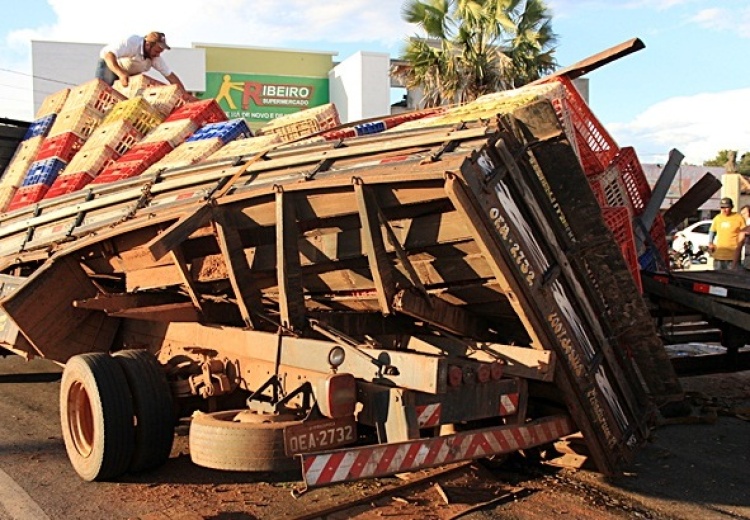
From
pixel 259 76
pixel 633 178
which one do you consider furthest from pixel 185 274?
pixel 259 76

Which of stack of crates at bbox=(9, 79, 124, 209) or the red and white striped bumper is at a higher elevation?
stack of crates at bbox=(9, 79, 124, 209)

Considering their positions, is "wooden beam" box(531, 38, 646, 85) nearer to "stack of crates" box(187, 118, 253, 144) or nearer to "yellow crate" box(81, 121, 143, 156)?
"stack of crates" box(187, 118, 253, 144)

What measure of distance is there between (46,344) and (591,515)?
14.7 ft

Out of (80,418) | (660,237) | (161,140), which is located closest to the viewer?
(80,418)

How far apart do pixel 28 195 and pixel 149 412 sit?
3.66 m

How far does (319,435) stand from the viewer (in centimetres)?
432

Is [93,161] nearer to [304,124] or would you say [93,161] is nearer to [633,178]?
[304,124]

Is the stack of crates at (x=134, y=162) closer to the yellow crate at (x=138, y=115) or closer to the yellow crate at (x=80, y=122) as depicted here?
the yellow crate at (x=138, y=115)

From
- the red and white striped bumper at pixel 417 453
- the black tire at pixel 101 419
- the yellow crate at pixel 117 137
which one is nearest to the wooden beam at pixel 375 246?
the red and white striped bumper at pixel 417 453

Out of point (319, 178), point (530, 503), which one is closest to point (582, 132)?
point (319, 178)

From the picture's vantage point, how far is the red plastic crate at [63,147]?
8.24 meters

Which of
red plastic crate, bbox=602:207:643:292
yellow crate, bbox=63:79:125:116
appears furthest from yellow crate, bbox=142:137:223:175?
red plastic crate, bbox=602:207:643:292

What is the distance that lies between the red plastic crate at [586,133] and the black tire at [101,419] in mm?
3538

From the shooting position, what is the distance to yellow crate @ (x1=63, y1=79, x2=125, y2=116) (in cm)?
872
